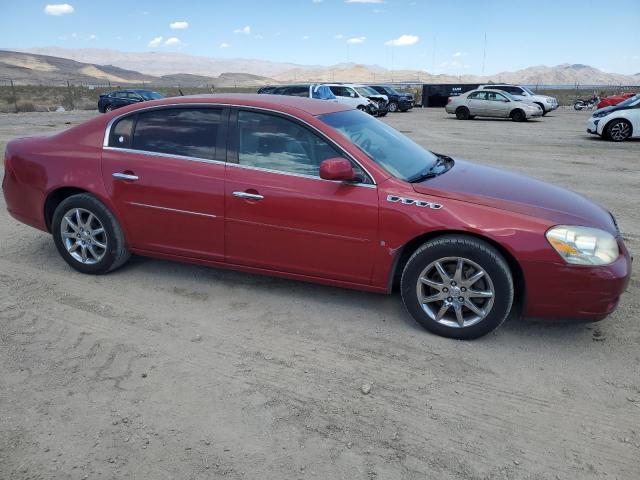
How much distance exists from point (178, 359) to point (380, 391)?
131cm

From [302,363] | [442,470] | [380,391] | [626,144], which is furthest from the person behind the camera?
[626,144]

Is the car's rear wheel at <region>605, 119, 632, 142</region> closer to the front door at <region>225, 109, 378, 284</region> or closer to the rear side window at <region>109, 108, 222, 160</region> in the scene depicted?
the front door at <region>225, 109, 378, 284</region>

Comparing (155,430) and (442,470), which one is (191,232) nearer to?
(155,430)

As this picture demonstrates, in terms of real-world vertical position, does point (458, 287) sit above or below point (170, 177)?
below

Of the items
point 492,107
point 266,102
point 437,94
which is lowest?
point 266,102

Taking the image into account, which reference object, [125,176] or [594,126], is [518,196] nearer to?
[125,176]

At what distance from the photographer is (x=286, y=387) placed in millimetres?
3092

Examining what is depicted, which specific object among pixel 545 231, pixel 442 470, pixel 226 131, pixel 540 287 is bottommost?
pixel 442 470

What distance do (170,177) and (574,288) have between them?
10.1ft

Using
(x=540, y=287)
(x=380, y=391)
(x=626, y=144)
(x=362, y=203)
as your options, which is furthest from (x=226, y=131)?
(x=626, y=144)

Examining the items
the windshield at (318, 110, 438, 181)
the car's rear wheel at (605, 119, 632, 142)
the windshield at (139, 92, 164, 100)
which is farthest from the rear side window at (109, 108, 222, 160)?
the windshield at (139, 92, 164, 100)

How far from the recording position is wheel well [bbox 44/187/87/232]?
15.2 ft

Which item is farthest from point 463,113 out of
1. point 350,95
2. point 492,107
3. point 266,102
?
point 266,102

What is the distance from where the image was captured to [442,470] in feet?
8.09
